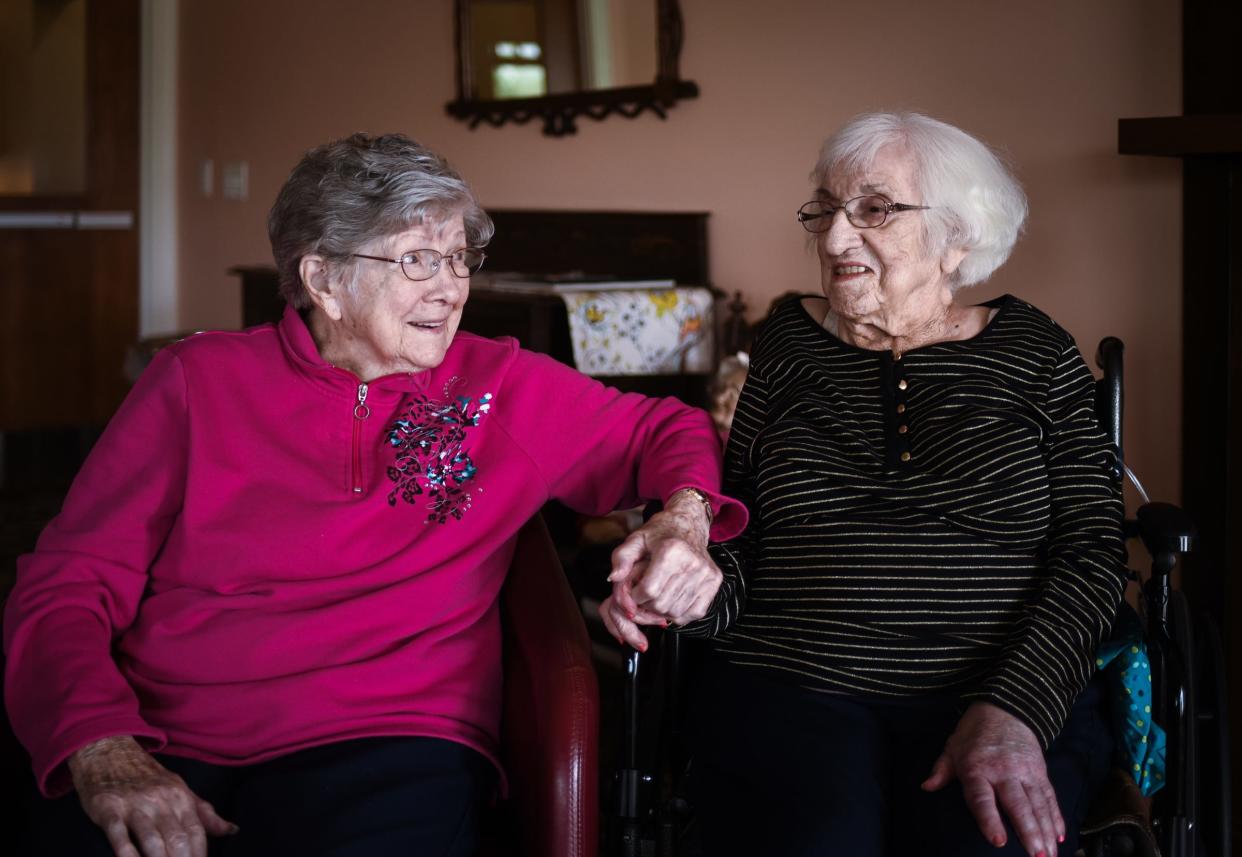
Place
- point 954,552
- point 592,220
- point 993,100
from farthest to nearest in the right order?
point 592,220
point 993,100
point 954,552

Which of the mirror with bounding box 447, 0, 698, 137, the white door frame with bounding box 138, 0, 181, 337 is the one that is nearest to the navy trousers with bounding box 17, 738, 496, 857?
the mirror with bounding box 447, 0, 698, 137

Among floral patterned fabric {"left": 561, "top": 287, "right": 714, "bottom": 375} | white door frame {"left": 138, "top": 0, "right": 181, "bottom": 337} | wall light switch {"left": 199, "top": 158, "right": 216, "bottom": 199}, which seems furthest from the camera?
white door frame {"left": 138, "top": 0, "right": 181, "bottom": 337}

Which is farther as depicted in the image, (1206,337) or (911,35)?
(911,35)

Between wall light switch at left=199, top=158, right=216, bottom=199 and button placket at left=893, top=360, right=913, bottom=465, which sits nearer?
button placket at left=893, top=360, right=913, bottom=465

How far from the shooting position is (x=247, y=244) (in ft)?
15.8

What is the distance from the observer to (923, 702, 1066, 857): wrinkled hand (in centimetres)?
129

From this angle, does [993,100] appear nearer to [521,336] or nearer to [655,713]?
[521,336]

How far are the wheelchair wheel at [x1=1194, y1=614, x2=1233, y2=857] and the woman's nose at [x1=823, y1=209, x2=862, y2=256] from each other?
661mm

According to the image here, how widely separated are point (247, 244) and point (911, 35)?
118 inches

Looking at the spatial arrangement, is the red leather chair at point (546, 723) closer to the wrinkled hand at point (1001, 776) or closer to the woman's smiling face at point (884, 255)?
the wrinkled hand at point (1001, 776)

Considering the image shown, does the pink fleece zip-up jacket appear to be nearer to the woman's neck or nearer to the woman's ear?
the woman's ear

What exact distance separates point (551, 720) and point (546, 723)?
0.04ft

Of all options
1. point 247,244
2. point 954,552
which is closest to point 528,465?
point 954,552

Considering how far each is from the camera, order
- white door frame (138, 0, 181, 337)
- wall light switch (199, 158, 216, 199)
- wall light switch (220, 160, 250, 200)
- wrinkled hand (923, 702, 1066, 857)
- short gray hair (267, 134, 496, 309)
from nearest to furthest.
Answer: wrinkled hand (923, 702, 1066, 857)
short gray hair (267, 134, 496, 309)
wall light switch (220, 160, 250, 200)
wall light switch (199, 158, 216, 199)
white door frame (138, 0, 181, 337)
